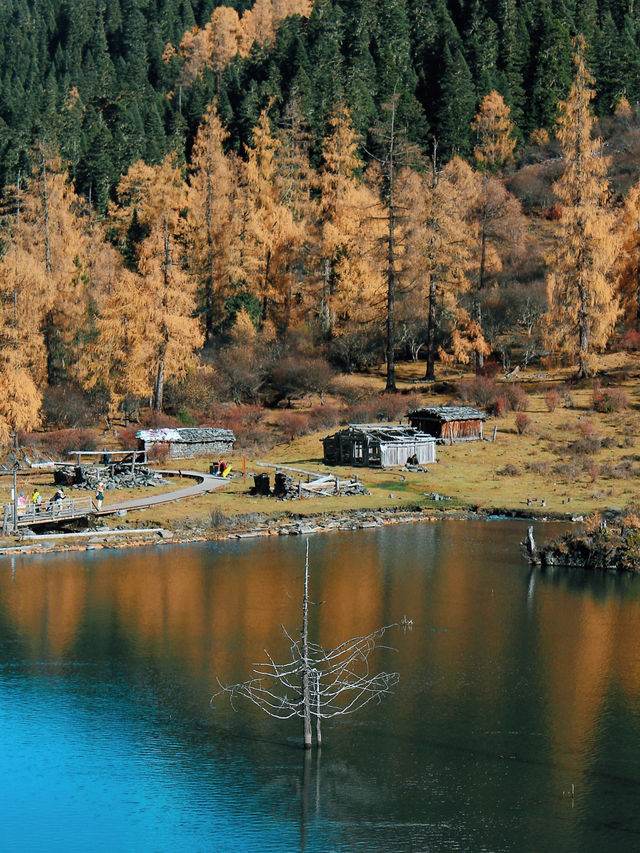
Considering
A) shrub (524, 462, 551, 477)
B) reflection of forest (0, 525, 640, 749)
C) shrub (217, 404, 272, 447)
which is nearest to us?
reflection of forest (0, 525, 640, 749)

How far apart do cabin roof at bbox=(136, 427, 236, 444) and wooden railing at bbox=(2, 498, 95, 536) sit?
1247cm

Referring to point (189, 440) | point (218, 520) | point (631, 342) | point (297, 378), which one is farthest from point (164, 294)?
point (631, 342)

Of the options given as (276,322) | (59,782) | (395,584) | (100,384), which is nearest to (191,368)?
(100,384)

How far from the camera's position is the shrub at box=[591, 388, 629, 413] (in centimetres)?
6150

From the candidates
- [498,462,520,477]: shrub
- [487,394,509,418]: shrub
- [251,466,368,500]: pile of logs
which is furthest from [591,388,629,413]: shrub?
[251,466,368,500]: pile of logs

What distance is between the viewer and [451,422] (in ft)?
193

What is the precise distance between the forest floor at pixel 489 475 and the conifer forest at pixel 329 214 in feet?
15.4

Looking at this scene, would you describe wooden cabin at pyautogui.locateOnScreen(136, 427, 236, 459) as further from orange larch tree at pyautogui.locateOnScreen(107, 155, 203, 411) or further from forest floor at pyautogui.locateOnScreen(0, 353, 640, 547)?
orange larch tree at pyautogui.locateOnScreen(107, 155, 203, 411)

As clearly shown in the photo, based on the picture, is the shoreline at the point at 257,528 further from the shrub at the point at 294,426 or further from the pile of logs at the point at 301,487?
the shrub at the point at 294,426

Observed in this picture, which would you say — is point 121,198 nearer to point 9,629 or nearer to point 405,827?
point 9,629

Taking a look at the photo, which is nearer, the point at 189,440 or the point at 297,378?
the point at 189,440

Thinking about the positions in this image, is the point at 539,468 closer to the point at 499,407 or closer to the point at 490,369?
the point at 499,407

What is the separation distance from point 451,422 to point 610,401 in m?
10.3

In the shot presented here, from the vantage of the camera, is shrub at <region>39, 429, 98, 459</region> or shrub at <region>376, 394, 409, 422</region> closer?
shrub at <region>39, 429, 98, 459</region>
